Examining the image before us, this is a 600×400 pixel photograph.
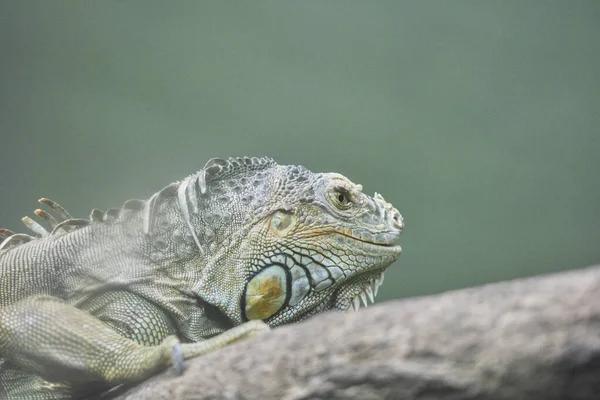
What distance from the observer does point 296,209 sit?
98.0 inches

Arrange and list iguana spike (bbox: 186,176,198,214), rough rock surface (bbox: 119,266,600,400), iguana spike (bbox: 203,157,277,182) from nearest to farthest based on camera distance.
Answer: rough rock surface (bbox: 119,266,600,400) < iguana spike (bbox: 186,176,198,214) < iguana spike (bbox: 203,157,277,182)

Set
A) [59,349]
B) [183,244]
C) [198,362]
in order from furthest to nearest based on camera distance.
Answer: [183,244], [59,349], [198,362]

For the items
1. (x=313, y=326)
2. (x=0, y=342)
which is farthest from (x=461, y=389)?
(x=0, y=342)

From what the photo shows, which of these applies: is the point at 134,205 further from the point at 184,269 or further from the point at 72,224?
the point at 184,269

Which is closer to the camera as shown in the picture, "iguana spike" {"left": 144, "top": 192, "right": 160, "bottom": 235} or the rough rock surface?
the rough rock surface

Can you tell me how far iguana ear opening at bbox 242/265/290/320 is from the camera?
2.33m

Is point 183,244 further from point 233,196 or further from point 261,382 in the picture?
point 261,382

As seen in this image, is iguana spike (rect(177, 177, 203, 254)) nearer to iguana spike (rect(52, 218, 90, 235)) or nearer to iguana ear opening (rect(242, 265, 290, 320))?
iguana ear opening (rect(242, 265, 290, 320))

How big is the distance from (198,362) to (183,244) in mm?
833

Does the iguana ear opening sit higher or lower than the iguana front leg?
higher

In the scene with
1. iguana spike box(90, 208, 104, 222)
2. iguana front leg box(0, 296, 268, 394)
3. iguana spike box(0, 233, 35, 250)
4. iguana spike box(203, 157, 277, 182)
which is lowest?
iguana front leg box(0, 296, 268, 394)

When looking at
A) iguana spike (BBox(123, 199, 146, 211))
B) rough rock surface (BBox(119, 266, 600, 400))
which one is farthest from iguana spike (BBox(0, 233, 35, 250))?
rough rock surface (BBox(119, 266, 600, 400))

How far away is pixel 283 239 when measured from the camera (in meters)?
2.42

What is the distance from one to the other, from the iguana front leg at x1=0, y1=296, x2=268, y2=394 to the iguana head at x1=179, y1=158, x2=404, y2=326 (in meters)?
0.48
